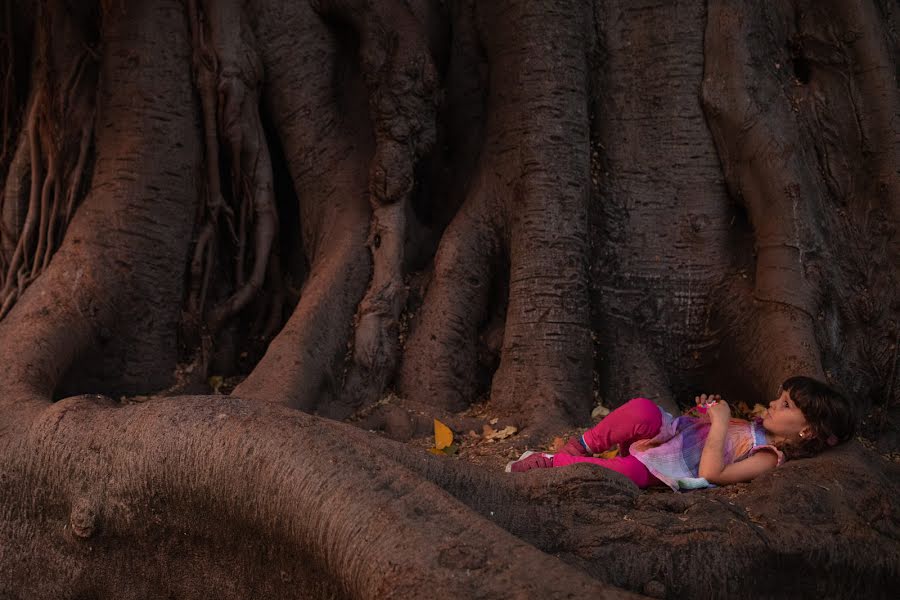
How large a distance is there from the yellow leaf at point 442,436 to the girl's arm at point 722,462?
3.66ft

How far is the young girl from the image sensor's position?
125 inches

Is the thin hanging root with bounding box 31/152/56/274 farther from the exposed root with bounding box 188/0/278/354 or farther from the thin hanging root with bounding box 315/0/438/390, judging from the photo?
the thin hanging root with bounding box 315/0/438/390

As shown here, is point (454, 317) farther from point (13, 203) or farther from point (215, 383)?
point (13, 203)

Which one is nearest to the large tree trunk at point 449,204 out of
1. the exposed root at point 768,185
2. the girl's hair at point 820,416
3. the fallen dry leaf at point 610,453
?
the exposed root at point 768,185

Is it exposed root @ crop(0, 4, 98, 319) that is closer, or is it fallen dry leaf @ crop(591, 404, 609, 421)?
fallen dry leaf @ crop(591, 404, 609, 421)

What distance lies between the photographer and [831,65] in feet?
15.4

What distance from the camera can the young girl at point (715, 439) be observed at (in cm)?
316

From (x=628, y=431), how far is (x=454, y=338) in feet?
4.00

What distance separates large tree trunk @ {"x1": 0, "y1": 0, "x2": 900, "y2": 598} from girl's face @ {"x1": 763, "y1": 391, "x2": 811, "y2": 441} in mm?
374

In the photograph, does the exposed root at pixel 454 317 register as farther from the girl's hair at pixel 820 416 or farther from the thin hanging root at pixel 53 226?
the thin hanging root at pixel 53 226

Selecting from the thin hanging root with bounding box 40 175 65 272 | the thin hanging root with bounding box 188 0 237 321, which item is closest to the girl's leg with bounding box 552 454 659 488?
the thin hanging root with bounding box 188 0 237 321

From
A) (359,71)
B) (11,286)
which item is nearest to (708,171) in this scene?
(359,71)

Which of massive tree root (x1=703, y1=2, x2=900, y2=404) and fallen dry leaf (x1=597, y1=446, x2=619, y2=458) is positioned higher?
massive tree root (x1=703, y1=2, x2=900, y2=404)

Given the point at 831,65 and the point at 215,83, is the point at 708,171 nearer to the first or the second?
the point at 831,65
